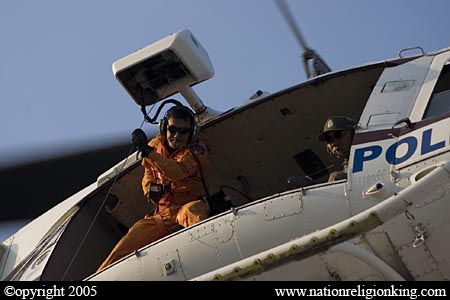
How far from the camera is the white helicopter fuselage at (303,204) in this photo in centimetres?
614

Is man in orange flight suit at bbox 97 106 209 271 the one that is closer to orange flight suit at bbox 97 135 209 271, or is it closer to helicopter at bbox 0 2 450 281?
orange flight suit at bbox 97 135 209 271

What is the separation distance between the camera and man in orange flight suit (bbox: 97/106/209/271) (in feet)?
25.0

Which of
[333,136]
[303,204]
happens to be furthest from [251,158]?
[303,204]

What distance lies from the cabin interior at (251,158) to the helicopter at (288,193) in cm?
1

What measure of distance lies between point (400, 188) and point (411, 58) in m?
1.77

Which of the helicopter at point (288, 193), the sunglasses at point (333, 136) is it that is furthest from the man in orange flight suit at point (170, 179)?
the sunglasses at point (333, 136)

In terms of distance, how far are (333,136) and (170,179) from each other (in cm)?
132

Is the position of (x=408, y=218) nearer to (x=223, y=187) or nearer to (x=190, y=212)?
(x=190, y=212)

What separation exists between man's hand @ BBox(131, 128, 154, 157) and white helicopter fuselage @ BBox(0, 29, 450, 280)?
86 cm

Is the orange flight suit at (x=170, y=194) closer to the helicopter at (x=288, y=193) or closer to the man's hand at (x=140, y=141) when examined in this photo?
the man's hand at (x=140, y=141)

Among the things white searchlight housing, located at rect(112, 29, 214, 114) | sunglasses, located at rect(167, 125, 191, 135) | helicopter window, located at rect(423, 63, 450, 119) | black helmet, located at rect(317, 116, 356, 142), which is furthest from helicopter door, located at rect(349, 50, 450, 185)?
white searchlight housing, located at rect(112, 29, 214, 114)

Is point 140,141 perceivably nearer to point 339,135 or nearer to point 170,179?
point 170,179

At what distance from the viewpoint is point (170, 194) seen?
26.2 ft
